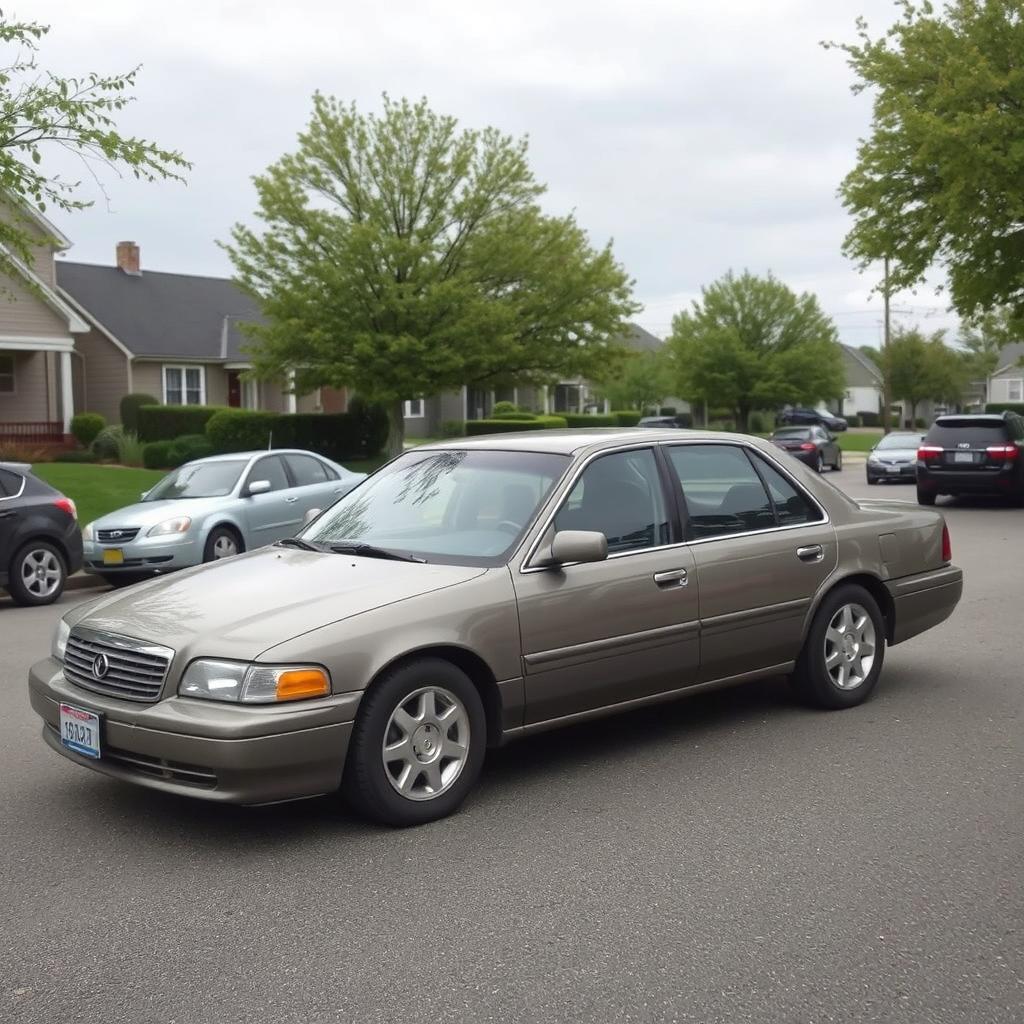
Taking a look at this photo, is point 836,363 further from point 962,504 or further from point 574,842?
point 574,842

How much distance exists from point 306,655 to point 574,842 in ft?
4.13

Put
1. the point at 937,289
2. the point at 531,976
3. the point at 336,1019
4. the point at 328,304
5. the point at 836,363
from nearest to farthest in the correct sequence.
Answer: the point at 336,1019, the point at 531,976, the point at 937,289, the point at 328,304, the point at 836,363

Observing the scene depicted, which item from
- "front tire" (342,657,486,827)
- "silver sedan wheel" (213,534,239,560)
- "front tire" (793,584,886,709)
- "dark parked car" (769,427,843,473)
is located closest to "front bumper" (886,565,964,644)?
"front tire" (793,584,886,709)

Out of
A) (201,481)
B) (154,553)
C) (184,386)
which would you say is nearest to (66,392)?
(184,386)

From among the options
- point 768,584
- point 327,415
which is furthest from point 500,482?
point 327,415

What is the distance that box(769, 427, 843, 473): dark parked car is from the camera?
3509 cm

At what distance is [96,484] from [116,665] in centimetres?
2085

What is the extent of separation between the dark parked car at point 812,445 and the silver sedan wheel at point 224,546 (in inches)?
893

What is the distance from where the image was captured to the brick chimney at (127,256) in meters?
44.1

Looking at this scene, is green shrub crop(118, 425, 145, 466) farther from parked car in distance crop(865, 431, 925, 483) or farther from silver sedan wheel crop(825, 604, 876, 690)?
silver sedan wheel crop(825, 604, 876, 690)

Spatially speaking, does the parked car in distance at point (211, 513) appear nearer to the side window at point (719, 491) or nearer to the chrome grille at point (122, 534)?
the chrome grille at point (122, 534)

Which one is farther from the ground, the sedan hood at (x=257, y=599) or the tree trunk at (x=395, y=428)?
the tree trunk at (x=395, y=428)

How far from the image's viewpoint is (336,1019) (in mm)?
3473

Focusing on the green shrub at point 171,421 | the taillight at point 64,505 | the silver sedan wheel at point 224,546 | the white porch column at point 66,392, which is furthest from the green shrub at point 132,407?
the taillight at point 64,505
